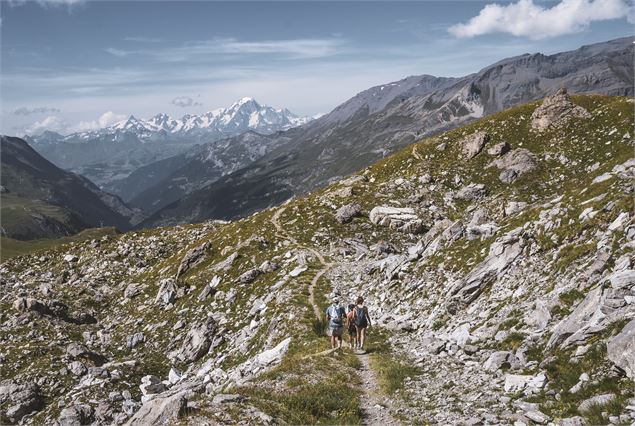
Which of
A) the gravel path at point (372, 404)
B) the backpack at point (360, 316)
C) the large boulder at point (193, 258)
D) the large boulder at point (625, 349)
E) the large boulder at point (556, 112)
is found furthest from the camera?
the large boulder at point (556, 112)

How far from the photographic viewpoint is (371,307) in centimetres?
3478

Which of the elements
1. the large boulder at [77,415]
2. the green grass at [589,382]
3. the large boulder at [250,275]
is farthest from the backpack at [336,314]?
the large boulder at [250,275]

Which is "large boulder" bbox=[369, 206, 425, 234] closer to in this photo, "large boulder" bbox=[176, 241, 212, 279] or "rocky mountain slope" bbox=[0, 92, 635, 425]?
"rocky mountain slope" bbox=[0, 92, 635, 425]

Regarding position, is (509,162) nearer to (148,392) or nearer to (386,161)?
(386,161)

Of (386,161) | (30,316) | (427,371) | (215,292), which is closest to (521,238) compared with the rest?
(427,371)

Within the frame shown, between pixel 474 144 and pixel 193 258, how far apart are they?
5043 cm

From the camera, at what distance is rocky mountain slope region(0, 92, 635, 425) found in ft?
50.5

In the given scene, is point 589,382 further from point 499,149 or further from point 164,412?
point 499,149

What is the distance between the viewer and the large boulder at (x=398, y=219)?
187 feet

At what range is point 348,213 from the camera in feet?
202

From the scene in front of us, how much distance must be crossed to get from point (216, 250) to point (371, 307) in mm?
32449

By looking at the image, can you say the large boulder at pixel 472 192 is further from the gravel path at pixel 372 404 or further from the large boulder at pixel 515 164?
the gravel path at pixel 372 404

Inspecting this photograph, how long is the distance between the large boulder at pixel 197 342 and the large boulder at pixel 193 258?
17.5 meters

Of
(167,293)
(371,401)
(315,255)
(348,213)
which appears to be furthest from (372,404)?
(348,213)
